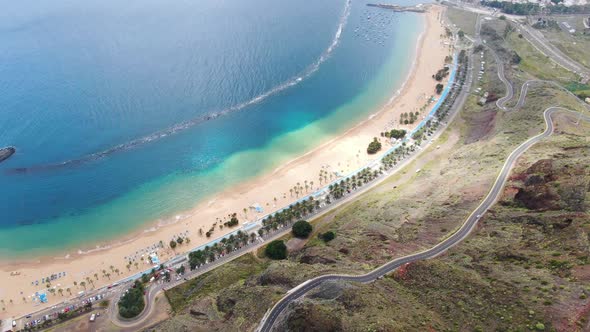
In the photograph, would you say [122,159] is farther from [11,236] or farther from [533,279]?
[533,279]

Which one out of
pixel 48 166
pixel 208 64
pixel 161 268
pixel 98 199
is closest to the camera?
pixel 161 268

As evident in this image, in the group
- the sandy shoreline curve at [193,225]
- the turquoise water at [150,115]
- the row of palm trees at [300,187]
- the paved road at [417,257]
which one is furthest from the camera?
the row of palm trees at [300,187]

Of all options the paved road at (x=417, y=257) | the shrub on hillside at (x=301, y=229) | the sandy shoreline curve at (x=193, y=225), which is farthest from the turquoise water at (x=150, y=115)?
the paved road at (x=417, y=257)

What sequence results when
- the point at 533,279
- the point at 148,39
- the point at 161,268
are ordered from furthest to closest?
the point at 148,39
the point at 161,268
the point at 533,279

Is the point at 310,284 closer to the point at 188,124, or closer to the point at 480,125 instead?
the point at 188,124

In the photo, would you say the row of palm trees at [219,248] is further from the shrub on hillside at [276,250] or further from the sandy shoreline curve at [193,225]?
the shrub on hillside at [276,250]

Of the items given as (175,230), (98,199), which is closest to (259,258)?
(175,230)

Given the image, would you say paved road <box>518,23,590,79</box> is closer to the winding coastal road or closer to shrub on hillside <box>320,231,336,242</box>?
the winding coastal road
